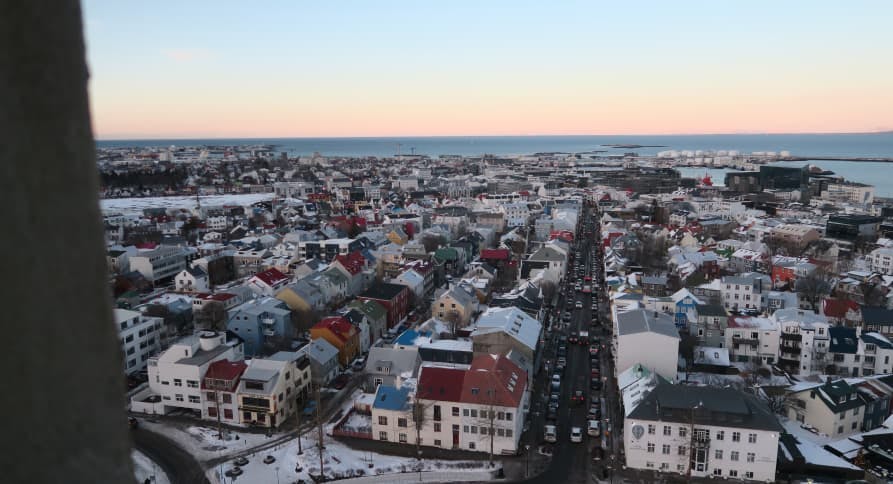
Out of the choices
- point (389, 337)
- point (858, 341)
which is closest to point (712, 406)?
point (858, 341)

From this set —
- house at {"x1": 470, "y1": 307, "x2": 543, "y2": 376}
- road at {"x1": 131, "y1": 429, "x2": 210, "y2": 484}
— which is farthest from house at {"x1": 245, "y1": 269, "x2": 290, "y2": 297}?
house at {"x1": 470, "y1": 307, "x2": 543, "y2": 376}

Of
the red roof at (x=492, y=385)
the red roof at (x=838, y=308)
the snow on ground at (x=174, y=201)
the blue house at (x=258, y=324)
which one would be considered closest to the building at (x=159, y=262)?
the blue house at (x=258, y=324)

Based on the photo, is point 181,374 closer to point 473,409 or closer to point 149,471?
point 149,471

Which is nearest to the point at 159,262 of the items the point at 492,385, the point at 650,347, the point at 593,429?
the point at 492,385

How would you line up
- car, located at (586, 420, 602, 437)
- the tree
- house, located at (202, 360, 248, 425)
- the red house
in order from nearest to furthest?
1. car, located at (586, 420, 602, 437)
2. house, located at (202, 360, 248, 425)
3. the tree
4. the red house

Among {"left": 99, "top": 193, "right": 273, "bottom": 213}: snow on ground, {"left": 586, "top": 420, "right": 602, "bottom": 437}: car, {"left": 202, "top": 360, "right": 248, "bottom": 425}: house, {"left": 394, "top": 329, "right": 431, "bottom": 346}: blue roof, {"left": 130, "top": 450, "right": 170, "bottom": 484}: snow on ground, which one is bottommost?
{"left": 130, "top": 450, "right": 170, "bottom": 484}: snow on ground

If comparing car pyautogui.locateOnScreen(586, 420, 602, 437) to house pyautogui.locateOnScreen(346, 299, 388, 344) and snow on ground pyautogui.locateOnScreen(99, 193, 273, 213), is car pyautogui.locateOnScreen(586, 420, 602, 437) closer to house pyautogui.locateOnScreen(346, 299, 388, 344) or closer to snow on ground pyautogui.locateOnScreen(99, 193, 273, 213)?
house pyautogui.locateOnScreen(346, 299, 388, 344)
